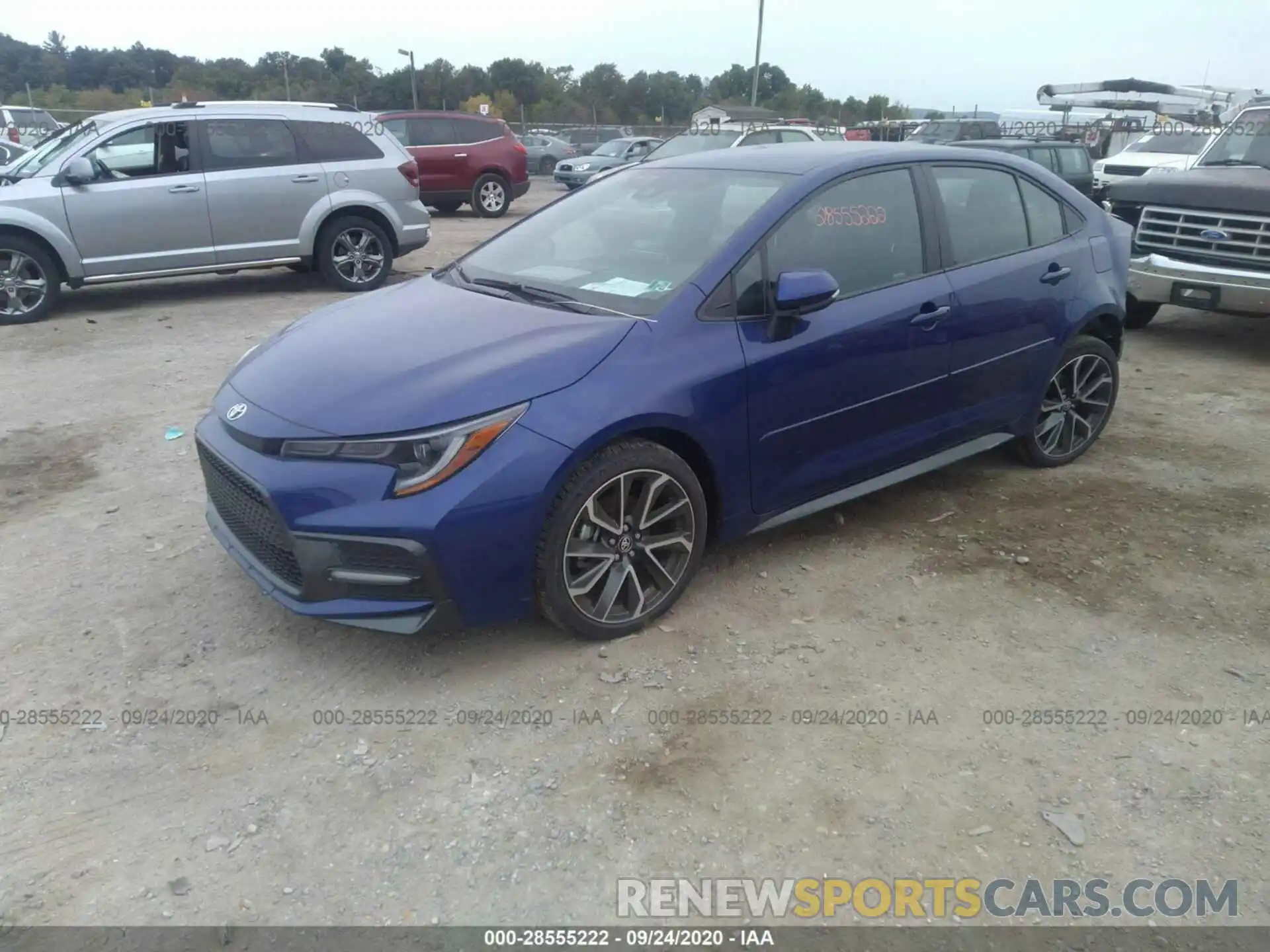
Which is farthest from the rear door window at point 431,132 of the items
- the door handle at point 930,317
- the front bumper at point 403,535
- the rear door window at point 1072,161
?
the front bumper at point 403,535

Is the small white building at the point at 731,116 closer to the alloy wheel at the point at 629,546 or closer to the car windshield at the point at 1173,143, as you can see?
the car windshield at the point at 1173,143

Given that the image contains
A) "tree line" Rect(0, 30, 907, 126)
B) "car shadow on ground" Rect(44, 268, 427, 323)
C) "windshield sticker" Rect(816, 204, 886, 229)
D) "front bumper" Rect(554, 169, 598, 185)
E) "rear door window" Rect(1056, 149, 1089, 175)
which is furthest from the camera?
"tree line" Rect(0, 30, 907, 126)

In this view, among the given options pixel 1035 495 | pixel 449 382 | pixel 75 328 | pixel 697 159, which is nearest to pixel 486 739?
pixel 449 382

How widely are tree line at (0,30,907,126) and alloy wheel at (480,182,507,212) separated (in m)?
24.2

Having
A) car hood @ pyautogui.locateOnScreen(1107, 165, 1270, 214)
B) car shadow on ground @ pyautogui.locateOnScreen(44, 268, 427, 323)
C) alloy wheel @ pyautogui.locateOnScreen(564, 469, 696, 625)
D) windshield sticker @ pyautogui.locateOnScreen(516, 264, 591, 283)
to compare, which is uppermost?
car hood @ pyautogui.locateOnScreen(1107, 165, 1270, 214)

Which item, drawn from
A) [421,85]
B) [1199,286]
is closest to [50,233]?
[1199,286]

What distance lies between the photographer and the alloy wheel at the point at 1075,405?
5.06m

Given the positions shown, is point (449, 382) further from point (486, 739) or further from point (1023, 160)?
point (1023, 160)

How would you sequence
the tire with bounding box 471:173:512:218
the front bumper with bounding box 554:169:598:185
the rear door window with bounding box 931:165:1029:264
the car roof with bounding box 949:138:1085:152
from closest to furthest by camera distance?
the rear door window with bounding box 931:165:1029:264, the car roof with bounding box 949:138:1085:152, the tire with bounding box 471:173:512:218, the front bumper with bounding box 554:169:598:185

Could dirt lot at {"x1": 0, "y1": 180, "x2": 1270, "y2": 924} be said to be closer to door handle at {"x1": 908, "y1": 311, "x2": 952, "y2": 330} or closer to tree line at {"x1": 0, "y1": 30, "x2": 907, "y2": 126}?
door handle at {"x1": 908, "y1": 311, "x2": 952, "y2": 330}

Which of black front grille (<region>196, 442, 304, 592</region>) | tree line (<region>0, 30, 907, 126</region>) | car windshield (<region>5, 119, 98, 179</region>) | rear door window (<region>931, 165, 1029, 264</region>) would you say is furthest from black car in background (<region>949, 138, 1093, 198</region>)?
tree line (<region>0, 30, 907, 126</region>)

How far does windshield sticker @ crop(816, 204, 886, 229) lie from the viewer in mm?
3947

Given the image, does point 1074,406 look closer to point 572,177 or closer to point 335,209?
point 335,209

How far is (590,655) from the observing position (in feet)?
11.4
